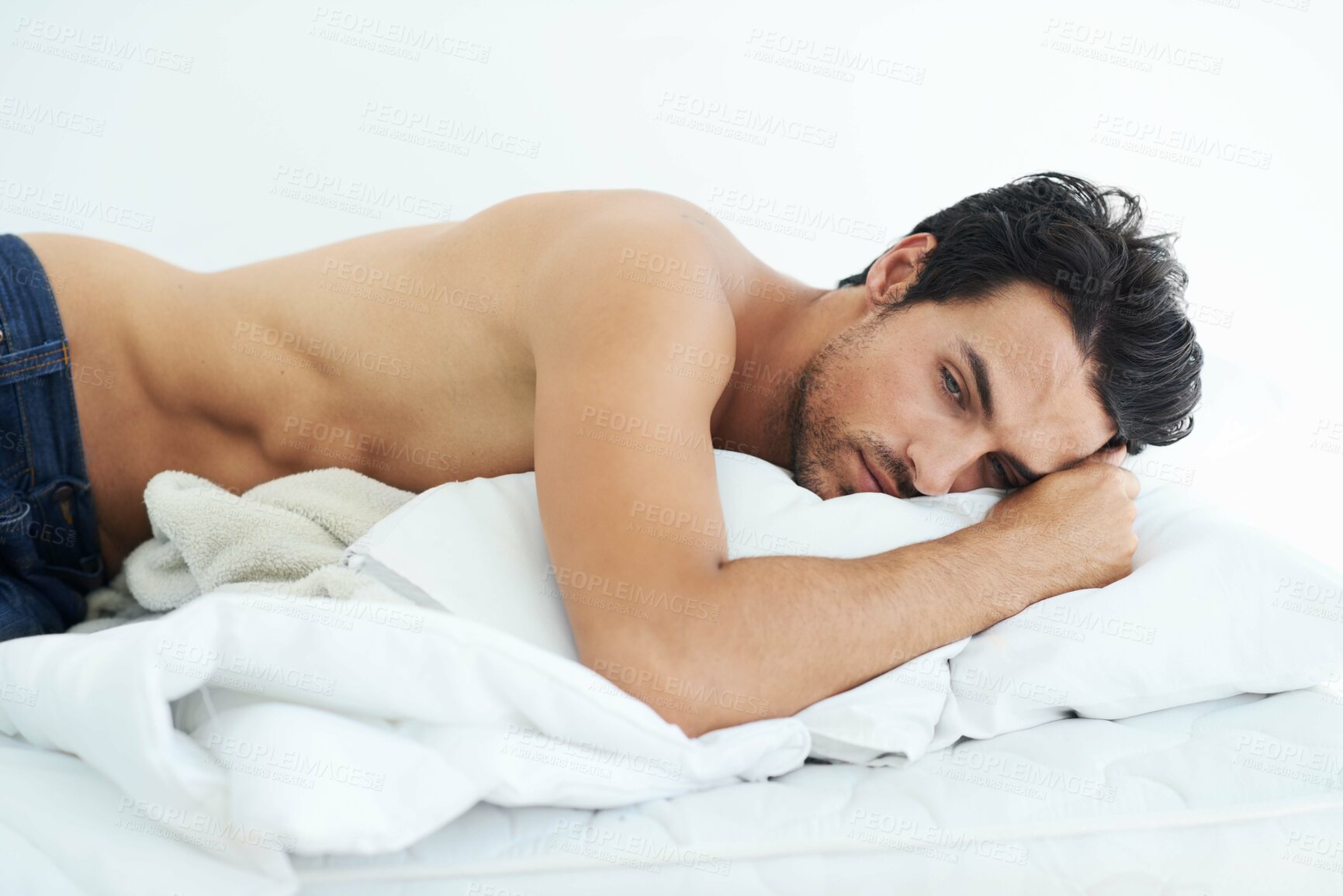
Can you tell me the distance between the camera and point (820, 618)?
36.0 inches

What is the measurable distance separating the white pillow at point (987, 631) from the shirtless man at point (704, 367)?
47 mm

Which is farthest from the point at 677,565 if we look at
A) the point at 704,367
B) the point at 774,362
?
the point at 774,362

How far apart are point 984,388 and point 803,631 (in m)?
0.45

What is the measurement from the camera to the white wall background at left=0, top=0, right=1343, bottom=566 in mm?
2039

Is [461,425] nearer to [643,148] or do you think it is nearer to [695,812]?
[695,812]

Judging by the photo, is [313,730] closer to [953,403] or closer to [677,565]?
[677,565]

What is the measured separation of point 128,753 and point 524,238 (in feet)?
2.47

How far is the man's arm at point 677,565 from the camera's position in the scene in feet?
2.86

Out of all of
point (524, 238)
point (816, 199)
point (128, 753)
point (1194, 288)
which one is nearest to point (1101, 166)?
point (1194, 288)

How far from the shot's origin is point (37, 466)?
1194mm

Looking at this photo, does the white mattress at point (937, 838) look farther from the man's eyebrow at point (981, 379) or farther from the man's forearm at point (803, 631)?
the man's eyebrow at point (981, 379)

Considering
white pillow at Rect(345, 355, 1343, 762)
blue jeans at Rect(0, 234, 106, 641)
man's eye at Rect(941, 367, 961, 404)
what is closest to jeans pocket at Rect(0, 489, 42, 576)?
blue jeans at Rect(0, 234, 106, 641)

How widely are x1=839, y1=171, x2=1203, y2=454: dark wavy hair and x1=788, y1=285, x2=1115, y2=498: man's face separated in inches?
1.1

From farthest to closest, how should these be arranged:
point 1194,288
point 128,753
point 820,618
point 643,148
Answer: point 643,148 → point 1194,288 → point 820,618 → point 128,753
